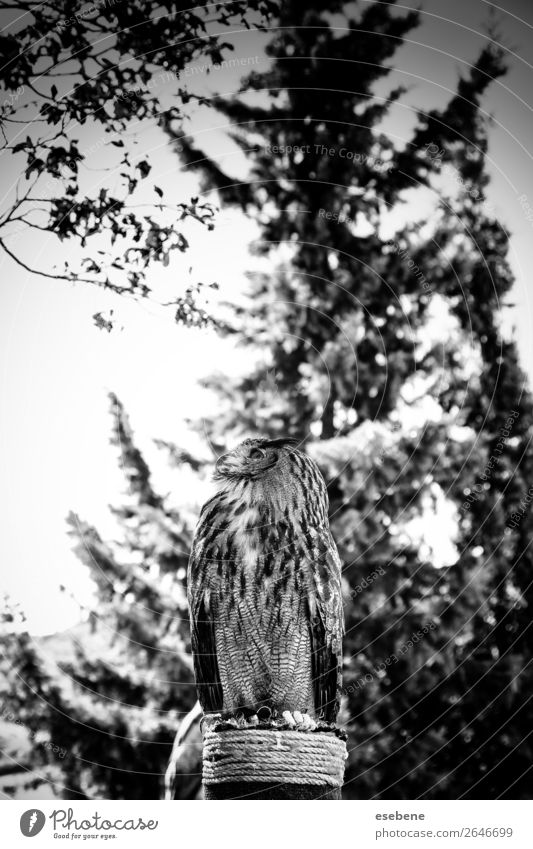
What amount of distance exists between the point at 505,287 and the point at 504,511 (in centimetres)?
140

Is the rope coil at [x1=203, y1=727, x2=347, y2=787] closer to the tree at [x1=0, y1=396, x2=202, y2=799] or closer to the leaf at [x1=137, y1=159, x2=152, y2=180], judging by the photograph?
the leaf at [x1=137, y1=159, x2=152, y2=180]

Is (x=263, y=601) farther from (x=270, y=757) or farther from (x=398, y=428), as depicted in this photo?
(x=398, y=428)

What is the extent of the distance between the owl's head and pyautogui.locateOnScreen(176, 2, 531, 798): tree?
2.52 m

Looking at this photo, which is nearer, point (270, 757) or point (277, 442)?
point (270, 757)

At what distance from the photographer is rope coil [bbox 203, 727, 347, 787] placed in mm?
2098

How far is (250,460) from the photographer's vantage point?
2.56 metres

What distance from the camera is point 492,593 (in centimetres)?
Result: 556

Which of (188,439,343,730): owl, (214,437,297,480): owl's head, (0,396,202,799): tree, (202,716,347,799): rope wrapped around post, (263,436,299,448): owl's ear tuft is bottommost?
(202,716,347,799): rope wrapped around post

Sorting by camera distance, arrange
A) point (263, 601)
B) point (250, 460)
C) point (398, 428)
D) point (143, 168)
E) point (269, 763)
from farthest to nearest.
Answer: point (398, 428)
point (143, 168)
point (250, 460)
point (263, 601)
point (269, 763)

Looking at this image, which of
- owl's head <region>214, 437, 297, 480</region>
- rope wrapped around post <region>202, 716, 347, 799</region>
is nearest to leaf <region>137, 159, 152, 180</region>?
owl's head <region>214, 437, 297, 480</region>

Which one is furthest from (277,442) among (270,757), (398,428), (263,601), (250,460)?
(398,428)

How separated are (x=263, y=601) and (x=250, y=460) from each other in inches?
15.6

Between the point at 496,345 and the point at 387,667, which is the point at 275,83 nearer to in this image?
the point at 496,345
